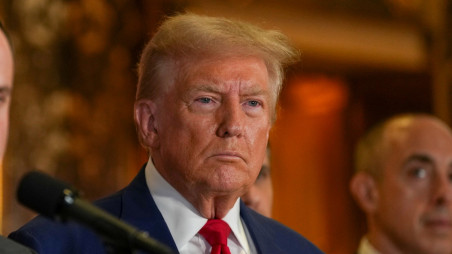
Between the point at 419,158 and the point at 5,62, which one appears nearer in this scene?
the point at 5,62

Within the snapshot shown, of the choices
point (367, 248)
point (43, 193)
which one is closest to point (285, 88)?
point (367, 248)

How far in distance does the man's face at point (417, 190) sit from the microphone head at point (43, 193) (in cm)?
260

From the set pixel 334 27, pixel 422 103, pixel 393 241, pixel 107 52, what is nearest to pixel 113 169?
pixel 107 52

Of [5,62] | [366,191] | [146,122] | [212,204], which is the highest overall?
[5,62]

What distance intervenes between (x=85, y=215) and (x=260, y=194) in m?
1.85

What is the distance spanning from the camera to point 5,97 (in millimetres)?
2164

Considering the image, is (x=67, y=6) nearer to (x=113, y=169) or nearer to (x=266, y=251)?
(x=113, y=169)

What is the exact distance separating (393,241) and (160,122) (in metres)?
1.84

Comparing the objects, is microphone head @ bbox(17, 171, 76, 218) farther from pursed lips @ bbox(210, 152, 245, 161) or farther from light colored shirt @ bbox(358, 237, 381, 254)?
light colored shirt @ bbox(358, 237, 381, 254)

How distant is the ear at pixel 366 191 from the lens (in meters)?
4.39

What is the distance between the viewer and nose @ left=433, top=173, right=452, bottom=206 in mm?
4211

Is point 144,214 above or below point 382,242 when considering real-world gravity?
above

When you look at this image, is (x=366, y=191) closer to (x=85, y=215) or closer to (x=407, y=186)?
(x=407, y=186)

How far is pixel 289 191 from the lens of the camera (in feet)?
25.2
